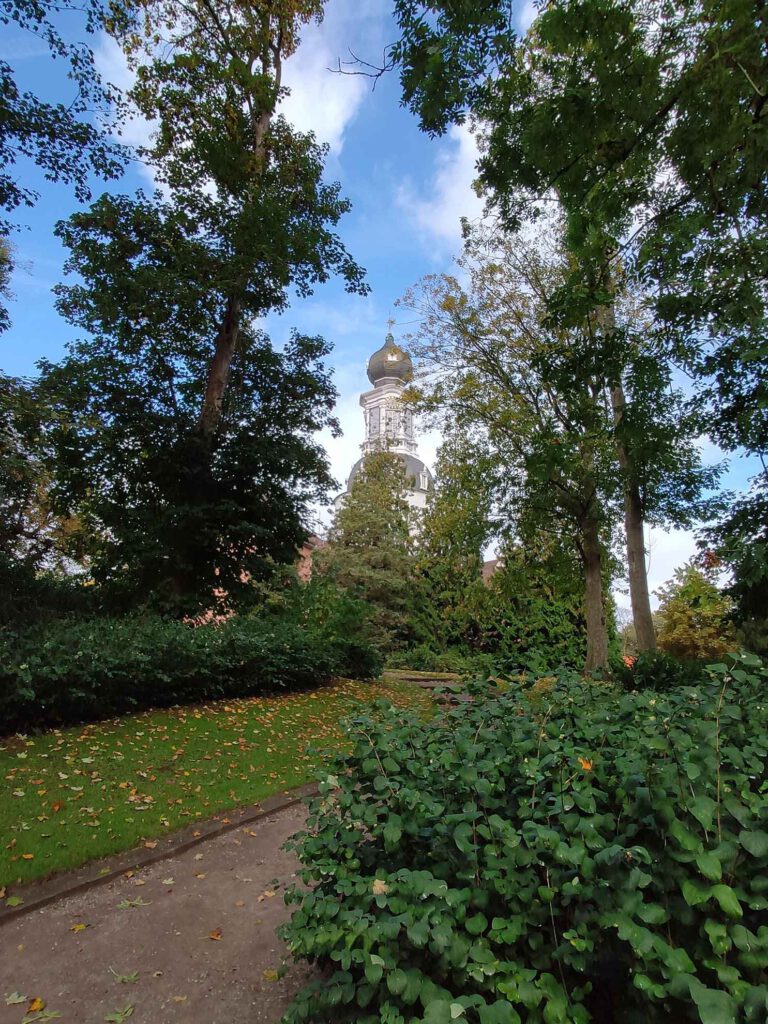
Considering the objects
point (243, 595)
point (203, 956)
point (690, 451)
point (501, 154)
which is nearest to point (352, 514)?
point (243, 595)

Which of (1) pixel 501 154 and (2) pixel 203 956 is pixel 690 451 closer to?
(1) pixel 501 154

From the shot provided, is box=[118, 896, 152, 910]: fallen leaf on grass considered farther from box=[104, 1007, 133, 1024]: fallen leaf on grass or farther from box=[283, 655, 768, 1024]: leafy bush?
box=[283, 655, 768, 1024]: leafy bush

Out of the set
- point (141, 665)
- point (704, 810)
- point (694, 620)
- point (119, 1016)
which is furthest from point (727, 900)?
point (694, 620)

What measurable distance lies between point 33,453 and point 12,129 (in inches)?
174

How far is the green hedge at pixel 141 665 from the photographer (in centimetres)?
564

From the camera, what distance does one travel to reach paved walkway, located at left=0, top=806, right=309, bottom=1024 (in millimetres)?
2322

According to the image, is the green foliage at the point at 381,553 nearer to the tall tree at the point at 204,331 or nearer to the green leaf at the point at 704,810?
the tall tree at the point at 204,331

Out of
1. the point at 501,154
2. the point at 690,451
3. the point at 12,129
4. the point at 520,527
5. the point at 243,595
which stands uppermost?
the point at 12,129

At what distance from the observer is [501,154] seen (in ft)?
16.9

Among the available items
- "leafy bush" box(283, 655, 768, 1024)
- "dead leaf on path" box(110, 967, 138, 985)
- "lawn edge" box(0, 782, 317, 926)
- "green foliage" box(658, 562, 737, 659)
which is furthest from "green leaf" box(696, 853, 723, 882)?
"green foliage" box(658, 562, 737, 659)

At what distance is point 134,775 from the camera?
4.84m

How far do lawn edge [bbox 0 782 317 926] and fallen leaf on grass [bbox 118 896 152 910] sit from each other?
30cm

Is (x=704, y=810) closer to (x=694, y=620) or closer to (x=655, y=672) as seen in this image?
(x=655, y=672)

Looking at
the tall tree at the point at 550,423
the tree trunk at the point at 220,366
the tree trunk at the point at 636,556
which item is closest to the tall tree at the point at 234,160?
the tree trunk at the point at 220,366
